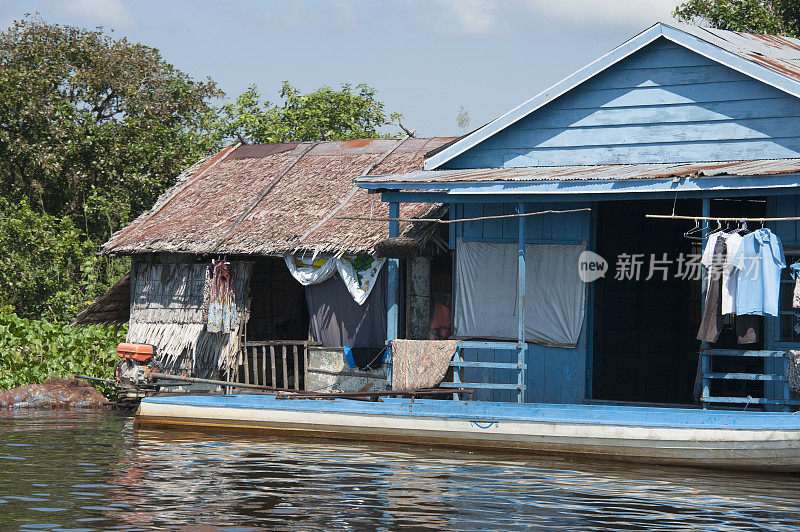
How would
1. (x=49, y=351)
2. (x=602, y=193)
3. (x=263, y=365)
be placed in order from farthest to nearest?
(x=49, y=351)
(x=263, y=365)
(x=602, y=193)

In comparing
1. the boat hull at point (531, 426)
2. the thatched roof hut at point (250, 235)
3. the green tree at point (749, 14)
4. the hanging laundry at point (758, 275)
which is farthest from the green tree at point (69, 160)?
the hanging laundry at point (758, 275)

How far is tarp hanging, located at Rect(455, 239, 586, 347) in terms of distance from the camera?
573 inches

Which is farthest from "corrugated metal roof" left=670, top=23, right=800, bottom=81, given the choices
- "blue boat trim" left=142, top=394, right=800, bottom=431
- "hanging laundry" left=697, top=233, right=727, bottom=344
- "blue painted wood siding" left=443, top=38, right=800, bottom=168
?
"blue boat trim" left=142, top=394, right=800, bottom=431

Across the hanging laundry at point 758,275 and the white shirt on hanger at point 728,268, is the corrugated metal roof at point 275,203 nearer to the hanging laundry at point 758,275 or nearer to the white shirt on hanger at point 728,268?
the white shirt on hanger at point 728,268

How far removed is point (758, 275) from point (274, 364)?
8.13 m

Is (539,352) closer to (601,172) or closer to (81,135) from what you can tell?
(601,172)

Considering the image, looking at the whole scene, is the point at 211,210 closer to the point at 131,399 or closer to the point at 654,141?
the point at 131,399

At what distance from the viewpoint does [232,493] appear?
10289 millimetres

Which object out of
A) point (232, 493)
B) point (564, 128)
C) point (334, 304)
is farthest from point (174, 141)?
point (232, 493)

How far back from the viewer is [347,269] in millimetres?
16641

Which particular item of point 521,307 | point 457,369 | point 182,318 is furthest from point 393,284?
point 182,318

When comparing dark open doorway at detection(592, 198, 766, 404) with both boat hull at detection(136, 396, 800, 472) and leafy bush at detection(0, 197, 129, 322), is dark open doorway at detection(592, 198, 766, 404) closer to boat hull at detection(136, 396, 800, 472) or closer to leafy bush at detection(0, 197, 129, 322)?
boat hull at detection(136, 396, 800, 472)

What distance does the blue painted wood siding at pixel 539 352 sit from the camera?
14.6m

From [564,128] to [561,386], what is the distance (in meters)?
3.52
